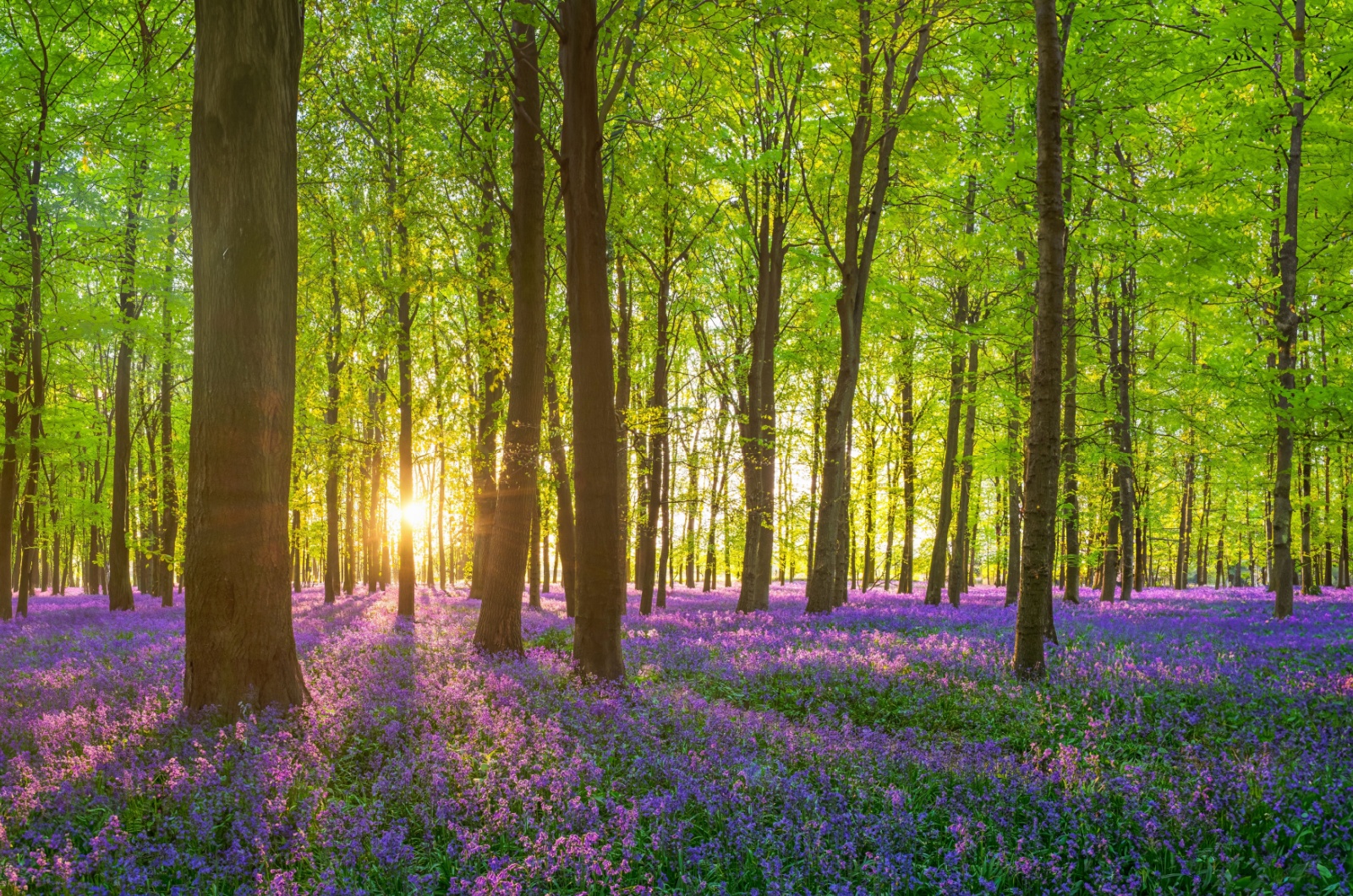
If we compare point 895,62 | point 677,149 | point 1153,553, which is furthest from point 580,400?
point 1153,553

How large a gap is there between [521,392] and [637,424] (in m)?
4.66

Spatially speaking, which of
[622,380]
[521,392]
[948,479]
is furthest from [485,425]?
[948,479]

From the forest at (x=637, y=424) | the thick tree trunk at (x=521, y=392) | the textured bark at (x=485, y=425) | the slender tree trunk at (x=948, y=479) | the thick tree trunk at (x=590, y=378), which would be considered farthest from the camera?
the slender tree trunk at (x=948, y=479)

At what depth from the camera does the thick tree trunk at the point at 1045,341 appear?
8.88 m

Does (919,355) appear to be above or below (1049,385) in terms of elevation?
above

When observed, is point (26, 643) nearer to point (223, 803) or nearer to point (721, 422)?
point (223, 803)

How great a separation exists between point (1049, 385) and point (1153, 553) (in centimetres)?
6167

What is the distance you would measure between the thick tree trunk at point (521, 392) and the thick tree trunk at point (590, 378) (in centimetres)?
183

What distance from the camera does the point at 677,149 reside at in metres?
15.5

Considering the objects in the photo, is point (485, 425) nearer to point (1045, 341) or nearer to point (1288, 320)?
point (1045, 341)

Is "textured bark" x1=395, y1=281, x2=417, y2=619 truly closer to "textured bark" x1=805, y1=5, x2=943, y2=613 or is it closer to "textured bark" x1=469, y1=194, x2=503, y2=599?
"textured bark" x1=469, y1=194, x2=503, y2=599

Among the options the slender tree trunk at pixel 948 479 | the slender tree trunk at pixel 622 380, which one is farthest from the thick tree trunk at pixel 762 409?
the slender tree trunk at pixel 948 479

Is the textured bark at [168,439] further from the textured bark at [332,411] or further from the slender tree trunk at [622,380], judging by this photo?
the slender tree trunk at [622,380]

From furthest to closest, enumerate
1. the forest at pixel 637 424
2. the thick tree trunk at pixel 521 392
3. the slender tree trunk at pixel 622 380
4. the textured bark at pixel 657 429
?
the textured bark at pixel 657 429, the slender tree trunk at pixel 622 380, the thick tree trunk at pixel 521 392, the forest at pixel 637 424
